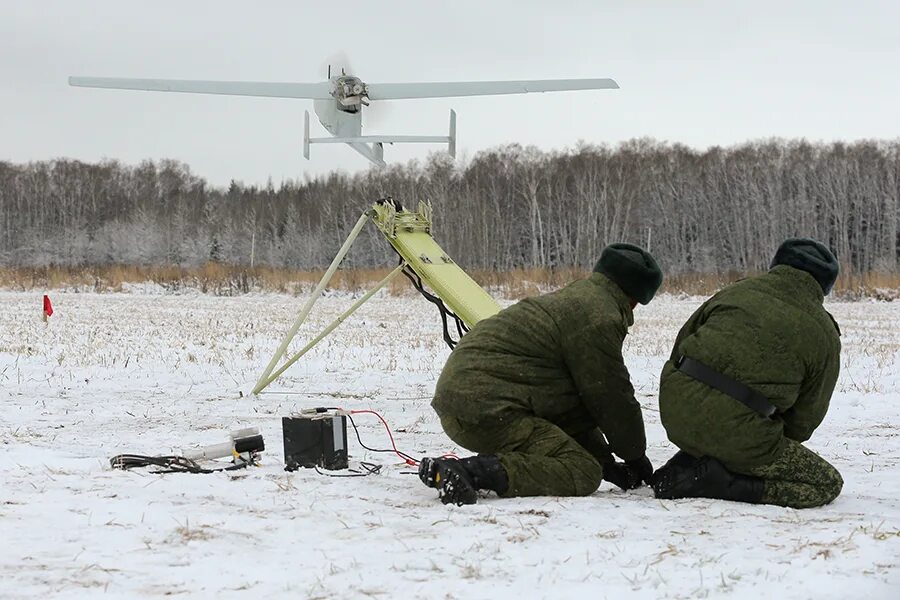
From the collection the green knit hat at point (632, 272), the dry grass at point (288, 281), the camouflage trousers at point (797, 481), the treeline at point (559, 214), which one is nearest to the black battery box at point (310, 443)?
the green knit hat at point (632, 272)

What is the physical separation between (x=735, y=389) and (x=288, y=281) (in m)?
32.3

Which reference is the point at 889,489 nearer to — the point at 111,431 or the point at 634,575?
the point at 634,575

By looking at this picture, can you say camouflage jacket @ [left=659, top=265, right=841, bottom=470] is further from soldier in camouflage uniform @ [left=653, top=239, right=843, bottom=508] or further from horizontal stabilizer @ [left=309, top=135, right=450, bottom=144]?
horizontal stabilizer @ [left=309, top=135, right=450, bottom=144]

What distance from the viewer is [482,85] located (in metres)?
13.4

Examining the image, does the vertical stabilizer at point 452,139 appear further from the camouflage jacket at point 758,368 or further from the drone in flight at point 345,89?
the camouflage jacket at point 758,368

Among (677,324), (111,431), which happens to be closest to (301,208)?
(677,324)

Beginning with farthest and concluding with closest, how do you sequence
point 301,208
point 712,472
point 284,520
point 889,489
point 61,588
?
point 301,208
point 889,489
point 712,472
point 284,520
point 61,588

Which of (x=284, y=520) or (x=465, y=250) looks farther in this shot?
(x=465, y=250)

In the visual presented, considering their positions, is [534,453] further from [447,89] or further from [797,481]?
[447,89]

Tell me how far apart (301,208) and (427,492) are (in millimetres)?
78817

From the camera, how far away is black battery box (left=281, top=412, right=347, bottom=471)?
210 inches

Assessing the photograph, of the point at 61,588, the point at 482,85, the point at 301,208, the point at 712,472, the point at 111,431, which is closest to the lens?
the point at 61,588

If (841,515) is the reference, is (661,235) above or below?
above

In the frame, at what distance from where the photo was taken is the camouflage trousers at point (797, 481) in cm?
449
